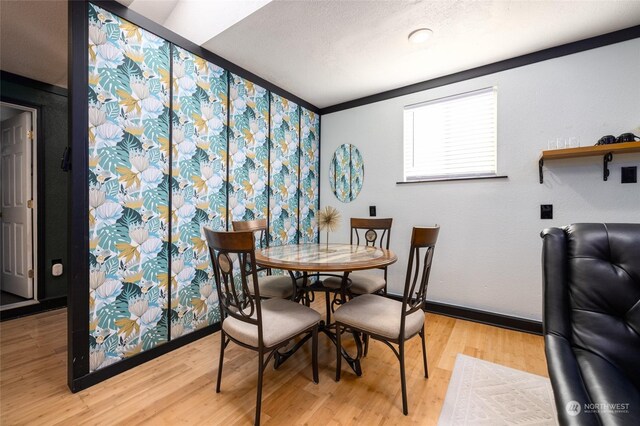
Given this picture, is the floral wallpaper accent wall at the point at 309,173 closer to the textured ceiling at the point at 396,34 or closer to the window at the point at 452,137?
the textured ceiling at the point at 396,34

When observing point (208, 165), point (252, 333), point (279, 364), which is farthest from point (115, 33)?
point (279, 364)

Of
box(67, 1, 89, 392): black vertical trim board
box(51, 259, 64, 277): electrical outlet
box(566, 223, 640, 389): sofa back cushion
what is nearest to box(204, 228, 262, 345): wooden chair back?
box(67, 1, 89, 392): black vertical trim board

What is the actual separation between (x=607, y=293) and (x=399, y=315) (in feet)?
2.99

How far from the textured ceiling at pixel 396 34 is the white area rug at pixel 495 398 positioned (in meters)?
2.48

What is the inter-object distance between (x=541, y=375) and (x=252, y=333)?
1908 millimetres

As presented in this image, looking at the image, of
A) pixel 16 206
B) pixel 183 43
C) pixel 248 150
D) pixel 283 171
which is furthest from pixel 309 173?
pixel 16 206

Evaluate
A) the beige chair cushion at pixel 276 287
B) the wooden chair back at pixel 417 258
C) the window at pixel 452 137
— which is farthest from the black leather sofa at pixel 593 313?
the window at pixel 452 137

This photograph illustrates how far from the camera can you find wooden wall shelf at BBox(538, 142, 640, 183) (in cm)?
190

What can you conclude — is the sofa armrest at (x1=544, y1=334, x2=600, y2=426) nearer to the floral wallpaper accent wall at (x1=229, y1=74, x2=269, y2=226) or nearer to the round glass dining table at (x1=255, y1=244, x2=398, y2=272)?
the round glass dining table at (x1=255, y1=244, x2=398, y2=272)

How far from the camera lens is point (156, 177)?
1.98m

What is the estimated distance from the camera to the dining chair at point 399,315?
146 centimetres

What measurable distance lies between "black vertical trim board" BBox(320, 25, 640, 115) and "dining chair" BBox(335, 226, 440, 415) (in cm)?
200

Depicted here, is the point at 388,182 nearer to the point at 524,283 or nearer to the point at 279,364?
the point at 524,283

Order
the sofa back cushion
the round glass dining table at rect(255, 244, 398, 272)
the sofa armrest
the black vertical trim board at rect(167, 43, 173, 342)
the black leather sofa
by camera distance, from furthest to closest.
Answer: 1. the black vertical trim board at rect(167, 43, 173, 342)
2. the round glass dining table at rect(255, 244, 398, 272)
3. the sofa back cushion
4. the black leather sofa
5. the sofa armrest
